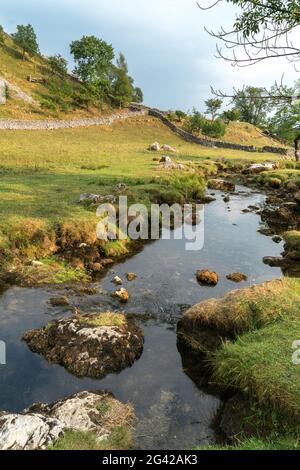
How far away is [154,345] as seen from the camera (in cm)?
1183

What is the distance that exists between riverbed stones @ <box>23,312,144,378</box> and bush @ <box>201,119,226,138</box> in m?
69.5

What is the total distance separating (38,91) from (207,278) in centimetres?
6875

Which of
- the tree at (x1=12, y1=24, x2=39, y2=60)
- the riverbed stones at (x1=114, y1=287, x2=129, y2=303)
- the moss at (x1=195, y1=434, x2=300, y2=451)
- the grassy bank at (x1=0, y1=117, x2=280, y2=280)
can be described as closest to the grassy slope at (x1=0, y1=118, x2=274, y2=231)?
the grassy bank at (x1=0, y1=117, x2=280, y2=280)

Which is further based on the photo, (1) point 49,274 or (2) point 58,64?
(2) point 58,64

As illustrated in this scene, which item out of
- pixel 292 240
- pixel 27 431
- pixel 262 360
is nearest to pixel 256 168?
pixel 292 240

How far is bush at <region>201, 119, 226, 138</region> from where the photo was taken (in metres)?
75.9

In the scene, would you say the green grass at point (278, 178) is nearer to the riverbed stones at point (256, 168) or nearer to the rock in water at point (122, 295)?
the riverbed stones at point (256, 168)

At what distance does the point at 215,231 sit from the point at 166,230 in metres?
3.25

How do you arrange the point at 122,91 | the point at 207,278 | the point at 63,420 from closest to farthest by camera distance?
the point at 63,420, the point at 207,278, the point at 122,91

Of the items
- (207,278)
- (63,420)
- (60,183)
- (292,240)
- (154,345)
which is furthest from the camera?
(60,183)

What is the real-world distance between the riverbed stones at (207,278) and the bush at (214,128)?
6421 cm

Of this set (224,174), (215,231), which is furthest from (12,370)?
(224,174)

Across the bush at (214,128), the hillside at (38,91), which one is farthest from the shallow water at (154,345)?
the bush at (214,128)

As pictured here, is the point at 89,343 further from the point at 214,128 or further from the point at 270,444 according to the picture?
the point at 214,128
